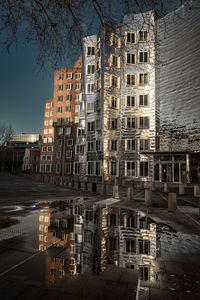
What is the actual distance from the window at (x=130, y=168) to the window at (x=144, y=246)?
88.4ft

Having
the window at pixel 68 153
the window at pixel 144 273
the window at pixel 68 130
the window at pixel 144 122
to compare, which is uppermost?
the window at pixel 68 130

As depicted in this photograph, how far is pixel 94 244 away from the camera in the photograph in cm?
438

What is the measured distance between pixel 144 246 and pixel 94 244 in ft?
3.69

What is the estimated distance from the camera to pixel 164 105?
3130 centimetres

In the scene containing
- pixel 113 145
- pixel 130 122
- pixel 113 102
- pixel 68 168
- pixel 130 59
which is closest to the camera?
pixel 130 122

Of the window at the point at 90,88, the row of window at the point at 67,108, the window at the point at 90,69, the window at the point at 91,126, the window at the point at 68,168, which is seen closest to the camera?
the window at the point at 91,126

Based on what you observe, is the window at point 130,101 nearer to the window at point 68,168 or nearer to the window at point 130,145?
the window at point 130,145

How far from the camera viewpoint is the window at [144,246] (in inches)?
162

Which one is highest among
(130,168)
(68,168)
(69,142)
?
(69,142)

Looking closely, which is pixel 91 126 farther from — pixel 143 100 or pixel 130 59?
pixel 130 59

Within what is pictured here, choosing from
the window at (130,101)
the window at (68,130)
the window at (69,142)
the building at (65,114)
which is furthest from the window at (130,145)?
the window at (68,130)

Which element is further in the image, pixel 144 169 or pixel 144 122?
pixel 144 122

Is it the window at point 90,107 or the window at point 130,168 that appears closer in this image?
the window at point 130,168

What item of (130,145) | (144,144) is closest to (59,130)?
(130,145)
